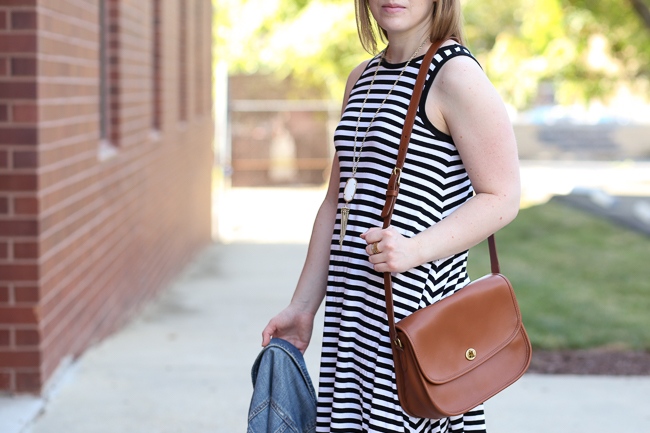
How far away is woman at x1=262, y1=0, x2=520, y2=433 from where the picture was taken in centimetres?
168

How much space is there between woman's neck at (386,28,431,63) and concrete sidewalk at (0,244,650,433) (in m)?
2.15

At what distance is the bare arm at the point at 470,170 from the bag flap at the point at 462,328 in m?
0.12

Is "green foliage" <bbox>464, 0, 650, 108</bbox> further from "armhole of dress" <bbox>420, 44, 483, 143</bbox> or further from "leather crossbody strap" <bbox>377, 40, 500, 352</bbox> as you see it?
"leather crossbody strap" <bbox>377, 40, 500, 352</bbox>

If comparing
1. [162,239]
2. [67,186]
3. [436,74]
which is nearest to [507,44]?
[162,239]

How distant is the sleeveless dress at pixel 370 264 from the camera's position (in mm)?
1727

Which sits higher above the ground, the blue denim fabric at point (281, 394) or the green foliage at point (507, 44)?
the green foliage at point (507, 44)

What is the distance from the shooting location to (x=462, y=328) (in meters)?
1.73

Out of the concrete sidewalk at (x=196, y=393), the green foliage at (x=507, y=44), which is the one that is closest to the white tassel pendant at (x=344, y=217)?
the concrete sidewalk at (x=196, y=393)

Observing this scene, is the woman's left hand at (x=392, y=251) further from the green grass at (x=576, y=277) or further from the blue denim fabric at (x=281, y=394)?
the green grass at (x=576, y=277)

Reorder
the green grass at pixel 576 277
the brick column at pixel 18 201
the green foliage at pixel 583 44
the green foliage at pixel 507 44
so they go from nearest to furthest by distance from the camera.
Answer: the brick column at pixel 18 201
the green grass at pixel 576 277
the green foliage at pixel 583 44
the green foliage at pixel 507 44

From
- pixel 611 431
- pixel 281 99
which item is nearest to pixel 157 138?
pixel 611 431

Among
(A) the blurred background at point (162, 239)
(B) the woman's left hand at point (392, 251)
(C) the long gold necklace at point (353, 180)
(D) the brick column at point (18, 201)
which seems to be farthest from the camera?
(A) the blurred background at point (162, 239)

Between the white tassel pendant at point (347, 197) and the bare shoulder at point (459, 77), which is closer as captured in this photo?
the bare shoulder at point (459, 77)

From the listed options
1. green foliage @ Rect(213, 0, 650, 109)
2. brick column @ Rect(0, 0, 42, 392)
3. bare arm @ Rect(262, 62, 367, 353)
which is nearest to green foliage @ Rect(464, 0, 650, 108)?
green foliage @ Rect(213, 0, 650, 109)
